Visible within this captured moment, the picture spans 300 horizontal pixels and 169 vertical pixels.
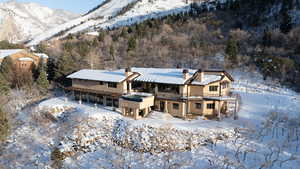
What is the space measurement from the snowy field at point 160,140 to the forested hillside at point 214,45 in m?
12.2

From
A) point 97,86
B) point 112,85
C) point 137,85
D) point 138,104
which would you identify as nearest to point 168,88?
point 138,104

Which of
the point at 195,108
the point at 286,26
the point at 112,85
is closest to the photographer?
the point at 195,108

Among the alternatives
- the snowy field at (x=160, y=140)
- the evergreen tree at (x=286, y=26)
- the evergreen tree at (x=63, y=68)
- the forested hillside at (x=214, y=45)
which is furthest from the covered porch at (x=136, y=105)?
the evergreen tree at (x=286, y=26)

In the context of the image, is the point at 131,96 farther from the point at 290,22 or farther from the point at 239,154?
the point at 290,22

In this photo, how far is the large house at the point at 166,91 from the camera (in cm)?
2145

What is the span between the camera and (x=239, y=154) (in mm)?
16500

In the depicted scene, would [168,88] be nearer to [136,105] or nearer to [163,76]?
[163,76]

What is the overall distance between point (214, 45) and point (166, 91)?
25161mm

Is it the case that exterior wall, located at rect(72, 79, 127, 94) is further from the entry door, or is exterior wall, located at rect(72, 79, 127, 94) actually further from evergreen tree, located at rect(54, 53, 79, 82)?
evergreen tree, located at rect(54, 53, 79, 82)

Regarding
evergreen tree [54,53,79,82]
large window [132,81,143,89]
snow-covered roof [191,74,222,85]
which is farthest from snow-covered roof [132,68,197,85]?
evergreen tree [54,53,79,82]

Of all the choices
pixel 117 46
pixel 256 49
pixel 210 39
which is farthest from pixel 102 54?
pixel 256 49

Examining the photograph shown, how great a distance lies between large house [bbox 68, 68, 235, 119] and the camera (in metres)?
21.5

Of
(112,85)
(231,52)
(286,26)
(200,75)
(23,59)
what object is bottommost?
(112,85)

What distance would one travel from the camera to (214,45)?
43375 millimetres
